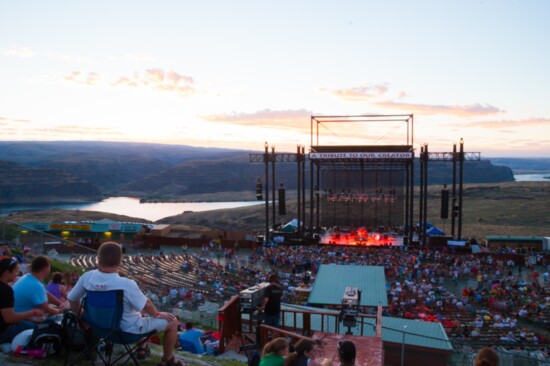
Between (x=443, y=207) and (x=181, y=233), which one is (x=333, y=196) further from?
(x=181, y=233)

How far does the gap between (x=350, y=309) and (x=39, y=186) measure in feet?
447

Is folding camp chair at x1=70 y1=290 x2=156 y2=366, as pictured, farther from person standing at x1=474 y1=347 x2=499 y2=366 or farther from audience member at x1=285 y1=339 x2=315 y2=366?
person standing at x1=474 y1=347 x2=499 y2=366

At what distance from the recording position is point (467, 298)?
19734 millimetres

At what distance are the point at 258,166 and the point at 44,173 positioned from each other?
70.1 metres

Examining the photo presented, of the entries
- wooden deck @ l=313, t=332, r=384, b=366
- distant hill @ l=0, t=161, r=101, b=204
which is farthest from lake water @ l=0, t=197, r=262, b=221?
wooden deck @ l=313, t=332, r=384, b=366

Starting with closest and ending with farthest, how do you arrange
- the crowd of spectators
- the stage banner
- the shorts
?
the shorts, the crowd of spectators, the stage banner

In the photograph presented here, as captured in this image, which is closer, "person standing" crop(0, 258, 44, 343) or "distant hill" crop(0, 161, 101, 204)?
"person standing" crop(0, 258, 44, 343)

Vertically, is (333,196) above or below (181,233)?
above

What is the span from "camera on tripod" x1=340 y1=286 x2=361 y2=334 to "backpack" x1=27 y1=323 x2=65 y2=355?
448 centimetres

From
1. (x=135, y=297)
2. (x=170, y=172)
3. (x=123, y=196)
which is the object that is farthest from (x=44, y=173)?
(x=135, y=297)

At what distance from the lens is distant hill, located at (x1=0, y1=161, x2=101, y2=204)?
12062 cm

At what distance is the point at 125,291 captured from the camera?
413cm

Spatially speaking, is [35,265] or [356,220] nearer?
[35,265]

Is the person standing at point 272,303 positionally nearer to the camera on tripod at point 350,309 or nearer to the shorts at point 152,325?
the camera on tripod at point 350,309
